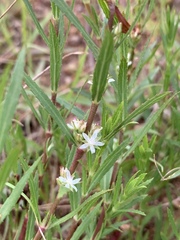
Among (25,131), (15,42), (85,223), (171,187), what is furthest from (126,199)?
(15,42)

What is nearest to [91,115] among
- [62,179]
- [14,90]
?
[62,179]

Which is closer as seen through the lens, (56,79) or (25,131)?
(56,79)

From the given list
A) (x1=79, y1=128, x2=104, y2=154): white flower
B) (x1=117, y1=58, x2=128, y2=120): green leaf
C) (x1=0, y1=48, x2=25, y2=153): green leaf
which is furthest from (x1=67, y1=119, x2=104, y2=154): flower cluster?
(x1=0, y1=48, x2=25, y2=153): green leaf

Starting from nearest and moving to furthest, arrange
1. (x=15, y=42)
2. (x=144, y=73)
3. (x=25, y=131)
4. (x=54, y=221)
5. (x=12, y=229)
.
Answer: (x=54, y=221) → (x=12, y=229) → (x=25, y=131) → (x=144, y=73) → (x=15, y=42)

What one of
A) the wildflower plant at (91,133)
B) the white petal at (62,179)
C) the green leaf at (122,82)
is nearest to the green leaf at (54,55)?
the wildflower plant at (91,133)

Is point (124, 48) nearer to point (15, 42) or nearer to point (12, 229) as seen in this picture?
point (12, 229)

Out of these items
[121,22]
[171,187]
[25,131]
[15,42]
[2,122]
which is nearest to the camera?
[2,122]

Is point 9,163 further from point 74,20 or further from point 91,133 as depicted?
point 74,20

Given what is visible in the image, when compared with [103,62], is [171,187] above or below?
below
